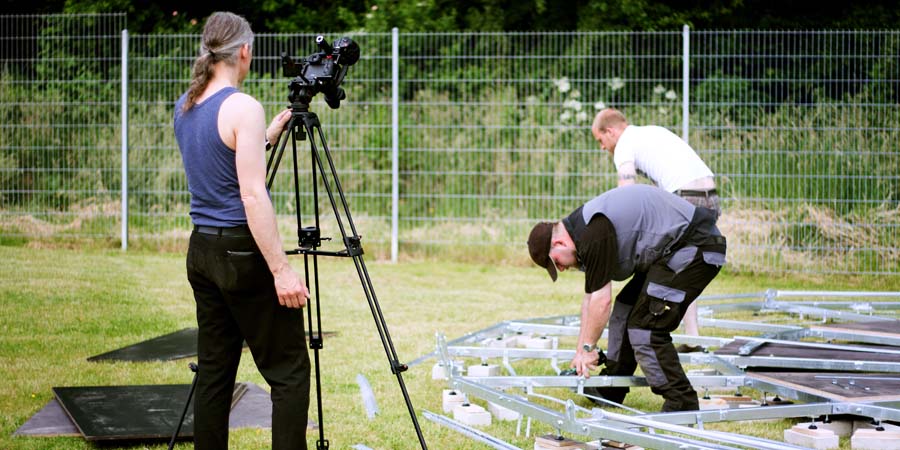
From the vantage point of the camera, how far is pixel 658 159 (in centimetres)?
715

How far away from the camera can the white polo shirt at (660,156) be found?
7098 millimetres

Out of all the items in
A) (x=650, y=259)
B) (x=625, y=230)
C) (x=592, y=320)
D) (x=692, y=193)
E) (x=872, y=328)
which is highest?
(x=692, y=193)

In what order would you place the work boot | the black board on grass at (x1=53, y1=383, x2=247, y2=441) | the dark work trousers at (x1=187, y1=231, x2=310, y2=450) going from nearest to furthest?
the dark work trousers at (x1=187, y1=231, x2=310, y2=450) < the black board on grass at (x1=53, y1=383, x2=247, y2=441) < the work boot

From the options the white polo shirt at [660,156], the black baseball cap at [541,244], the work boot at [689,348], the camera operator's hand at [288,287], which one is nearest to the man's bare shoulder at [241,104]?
the camera operator's hand at [288,287]

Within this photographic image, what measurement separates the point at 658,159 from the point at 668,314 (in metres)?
1.85

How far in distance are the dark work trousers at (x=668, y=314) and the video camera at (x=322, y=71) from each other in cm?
197

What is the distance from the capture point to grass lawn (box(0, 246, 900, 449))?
18.7 feet

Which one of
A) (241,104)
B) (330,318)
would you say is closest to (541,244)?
(241,104)

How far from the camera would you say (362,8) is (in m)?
20.4

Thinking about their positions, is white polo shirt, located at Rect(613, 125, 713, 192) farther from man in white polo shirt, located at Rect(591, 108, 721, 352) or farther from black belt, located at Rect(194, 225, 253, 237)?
black belt, located at Rect(194, 225, 253, 237)

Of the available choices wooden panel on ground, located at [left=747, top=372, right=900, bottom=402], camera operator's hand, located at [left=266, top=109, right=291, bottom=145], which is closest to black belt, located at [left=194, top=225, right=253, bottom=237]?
camera operator's hand, located at [left=266, top=109, right=291, bottom=145]

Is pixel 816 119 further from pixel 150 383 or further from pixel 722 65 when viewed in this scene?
pixel 150 383

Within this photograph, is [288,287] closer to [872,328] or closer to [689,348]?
[689,348]

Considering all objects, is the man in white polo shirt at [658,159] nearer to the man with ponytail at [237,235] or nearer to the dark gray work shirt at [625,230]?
the dark gray work shirt at [625,230]
